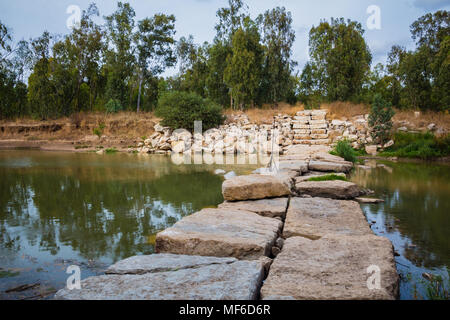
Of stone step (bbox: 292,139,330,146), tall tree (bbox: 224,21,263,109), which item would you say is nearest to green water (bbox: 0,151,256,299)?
stone step (bbox: 292,139,330,146)

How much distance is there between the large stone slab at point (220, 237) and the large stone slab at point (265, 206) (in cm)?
55

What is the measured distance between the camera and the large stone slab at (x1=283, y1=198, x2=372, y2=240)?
3.65 meters

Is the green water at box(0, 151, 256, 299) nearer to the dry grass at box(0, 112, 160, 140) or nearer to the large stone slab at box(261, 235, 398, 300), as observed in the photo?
the large stone slab at box(261, 235, 398, 300)

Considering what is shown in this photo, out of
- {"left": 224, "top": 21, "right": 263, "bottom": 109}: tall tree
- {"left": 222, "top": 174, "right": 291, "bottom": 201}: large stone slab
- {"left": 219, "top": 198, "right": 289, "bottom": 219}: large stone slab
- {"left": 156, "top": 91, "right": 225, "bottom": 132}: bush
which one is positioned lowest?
{"left": 219, "top": 198, "right": 289, "bottom": 219}: large stone slab

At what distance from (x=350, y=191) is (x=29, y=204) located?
18.5ft

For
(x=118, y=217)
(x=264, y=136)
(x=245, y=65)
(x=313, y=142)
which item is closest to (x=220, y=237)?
(x=118, y=217)

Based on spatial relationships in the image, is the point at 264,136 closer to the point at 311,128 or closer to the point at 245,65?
the point at 311,128

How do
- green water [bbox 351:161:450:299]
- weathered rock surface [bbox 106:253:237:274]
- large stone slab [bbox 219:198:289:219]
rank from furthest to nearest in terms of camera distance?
large stone slab [bbox 219:198:289:219] < green water [bbox 351:161:450:299] < weathered rock surface [bbox 106:253:237:274]

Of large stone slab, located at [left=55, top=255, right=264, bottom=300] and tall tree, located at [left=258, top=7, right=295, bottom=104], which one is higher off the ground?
tall tree, located at [left=258, top=7, right=295, bottom=104]

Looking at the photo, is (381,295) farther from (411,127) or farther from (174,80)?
(174,80)

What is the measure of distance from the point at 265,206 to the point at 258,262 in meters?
2.03

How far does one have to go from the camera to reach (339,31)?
21.6 m

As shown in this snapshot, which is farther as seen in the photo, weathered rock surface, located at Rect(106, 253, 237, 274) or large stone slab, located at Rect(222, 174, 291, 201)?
large stone slab, located at Rect(222, 174, 291, 201)

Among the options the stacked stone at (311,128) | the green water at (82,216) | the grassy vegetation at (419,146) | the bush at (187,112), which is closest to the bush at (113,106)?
the bush at (187,112)
